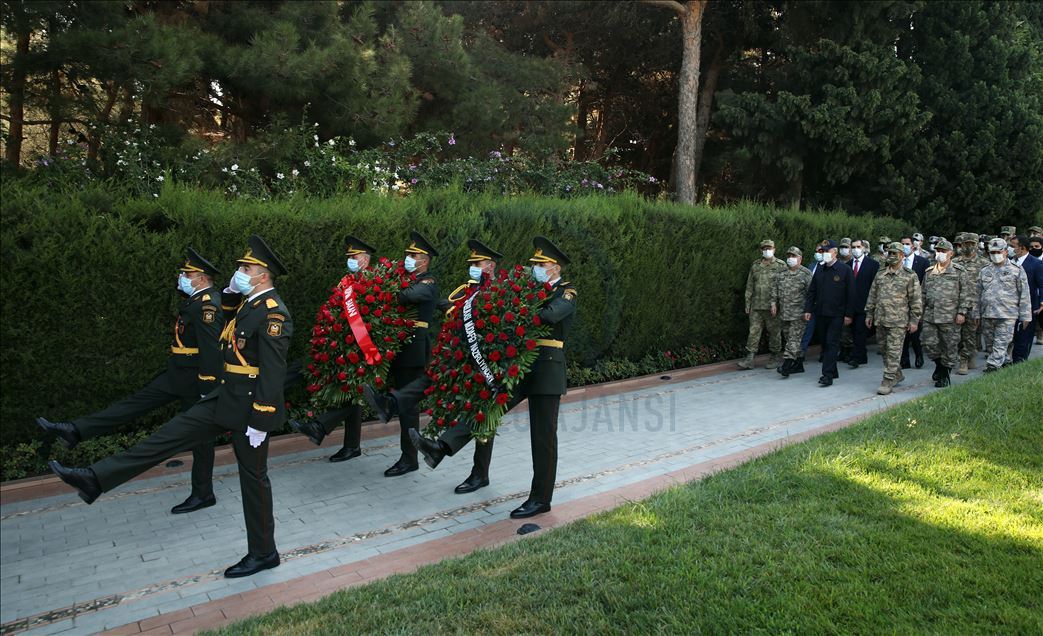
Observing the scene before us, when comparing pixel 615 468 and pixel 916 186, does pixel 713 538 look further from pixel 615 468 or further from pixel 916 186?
pixel 916 186

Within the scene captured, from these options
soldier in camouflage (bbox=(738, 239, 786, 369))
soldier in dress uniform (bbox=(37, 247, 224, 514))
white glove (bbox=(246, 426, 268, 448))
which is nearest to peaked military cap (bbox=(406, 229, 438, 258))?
soldier in dress uniform (bbox=(37, 247, 224, 514))

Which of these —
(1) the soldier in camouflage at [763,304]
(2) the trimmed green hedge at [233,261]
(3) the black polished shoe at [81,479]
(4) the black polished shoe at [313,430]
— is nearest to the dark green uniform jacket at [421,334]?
(4) the black polished shoe at [313,430]

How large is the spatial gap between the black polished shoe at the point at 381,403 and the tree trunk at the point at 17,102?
808 centimetres

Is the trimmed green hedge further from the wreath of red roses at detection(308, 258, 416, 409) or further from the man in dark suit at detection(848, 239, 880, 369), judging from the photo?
the man in dark suit at detection(848, 239, 880, 369)

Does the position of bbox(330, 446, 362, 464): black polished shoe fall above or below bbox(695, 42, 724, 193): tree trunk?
below

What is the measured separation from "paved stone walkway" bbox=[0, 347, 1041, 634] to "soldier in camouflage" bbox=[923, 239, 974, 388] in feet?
9.36

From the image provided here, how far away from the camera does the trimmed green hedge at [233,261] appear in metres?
6.64

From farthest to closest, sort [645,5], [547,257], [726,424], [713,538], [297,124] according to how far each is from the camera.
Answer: [645,5] < [297,124] < [726,424] < [547,257] < [713,538]

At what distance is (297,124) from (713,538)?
11239 millimetres

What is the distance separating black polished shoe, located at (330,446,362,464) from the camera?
24.9ft

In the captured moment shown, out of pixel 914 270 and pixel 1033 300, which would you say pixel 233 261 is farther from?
pixel 1033 300

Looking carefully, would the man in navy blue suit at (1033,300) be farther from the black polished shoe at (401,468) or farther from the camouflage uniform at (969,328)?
the black polished shoe at (401,468)

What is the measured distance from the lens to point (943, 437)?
711 cm

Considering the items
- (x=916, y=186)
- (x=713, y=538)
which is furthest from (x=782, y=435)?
(x=916, y=186)
